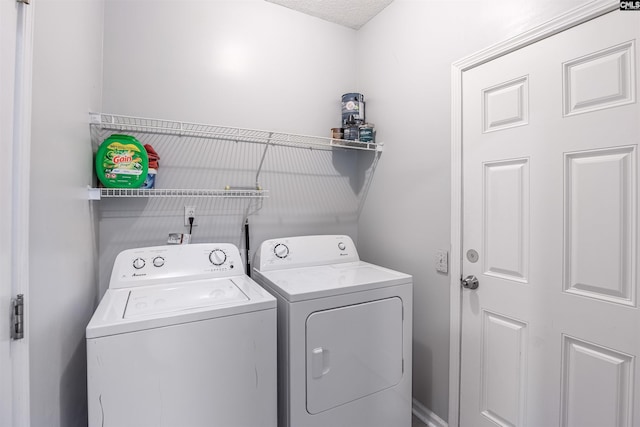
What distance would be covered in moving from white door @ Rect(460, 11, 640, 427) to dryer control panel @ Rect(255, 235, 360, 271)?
0.80 metres

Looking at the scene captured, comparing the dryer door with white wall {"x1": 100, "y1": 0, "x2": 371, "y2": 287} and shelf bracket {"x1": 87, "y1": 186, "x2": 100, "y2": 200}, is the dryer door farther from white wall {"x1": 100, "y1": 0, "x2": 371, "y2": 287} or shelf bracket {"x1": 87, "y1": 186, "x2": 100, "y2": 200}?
shelf bracket {"x1": 87, "y1": 186, "x2": 100, "y2": 200}

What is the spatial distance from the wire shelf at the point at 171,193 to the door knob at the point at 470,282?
129cm

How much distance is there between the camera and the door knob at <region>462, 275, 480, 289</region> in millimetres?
1610

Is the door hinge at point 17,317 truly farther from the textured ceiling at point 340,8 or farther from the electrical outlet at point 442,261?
the textured ceiling at point 340,8

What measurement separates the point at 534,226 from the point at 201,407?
62.2 inches

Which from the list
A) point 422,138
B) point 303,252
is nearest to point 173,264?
point 303,252

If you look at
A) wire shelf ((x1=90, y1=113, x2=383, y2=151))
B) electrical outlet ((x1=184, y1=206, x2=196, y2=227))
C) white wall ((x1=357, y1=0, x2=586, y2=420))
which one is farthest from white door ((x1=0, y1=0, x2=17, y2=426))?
white wall ((x1=357, y1=0, x2=586, y2=420))

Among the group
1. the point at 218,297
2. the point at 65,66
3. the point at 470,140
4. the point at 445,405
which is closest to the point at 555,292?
the point at 470,140

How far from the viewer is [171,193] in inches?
71.8

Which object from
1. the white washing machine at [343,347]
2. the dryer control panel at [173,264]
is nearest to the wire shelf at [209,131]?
the dryer control panel at [173,264]

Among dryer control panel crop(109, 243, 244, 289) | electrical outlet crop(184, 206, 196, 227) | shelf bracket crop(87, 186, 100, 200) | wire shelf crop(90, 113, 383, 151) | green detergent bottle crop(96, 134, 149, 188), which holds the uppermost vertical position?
wire shelf crop(90, 113, 383, 151)

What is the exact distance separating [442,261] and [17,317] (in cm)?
177

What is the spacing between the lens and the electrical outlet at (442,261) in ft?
5.72

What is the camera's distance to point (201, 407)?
118cm
